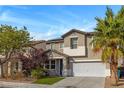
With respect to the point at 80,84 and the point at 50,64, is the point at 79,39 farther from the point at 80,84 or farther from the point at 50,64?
the point at 80,84

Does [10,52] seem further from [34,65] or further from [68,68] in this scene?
[68,68]

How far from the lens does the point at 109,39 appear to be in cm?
3022

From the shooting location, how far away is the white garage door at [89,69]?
41844mm

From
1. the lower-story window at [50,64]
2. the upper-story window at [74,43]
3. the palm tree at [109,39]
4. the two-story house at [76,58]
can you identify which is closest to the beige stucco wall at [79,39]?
the two-story house at [76,58]

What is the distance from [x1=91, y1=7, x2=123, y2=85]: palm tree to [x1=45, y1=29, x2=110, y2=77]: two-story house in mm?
10811

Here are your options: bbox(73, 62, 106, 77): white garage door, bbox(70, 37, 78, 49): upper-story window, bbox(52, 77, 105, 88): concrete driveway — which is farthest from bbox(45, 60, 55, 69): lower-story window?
bbox(52, 77, 105, 88): concrete driveway

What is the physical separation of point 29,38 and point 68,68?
6574 millimetres

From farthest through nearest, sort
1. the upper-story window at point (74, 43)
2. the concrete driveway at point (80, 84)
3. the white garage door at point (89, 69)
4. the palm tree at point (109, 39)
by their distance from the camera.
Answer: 1. the upper-story window at point (74, 43)
2. the white garage door at point (89, 69)
3. the concrete driveway at point (80, 84)
4. the palm tree at point (109, 39)

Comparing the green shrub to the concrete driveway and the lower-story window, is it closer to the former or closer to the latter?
the lower-story window

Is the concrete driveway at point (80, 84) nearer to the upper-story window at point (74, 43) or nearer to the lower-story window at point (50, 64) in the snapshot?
the lower-story window at point (50, 64)

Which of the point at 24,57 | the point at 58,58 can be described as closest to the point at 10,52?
the point at 24,57

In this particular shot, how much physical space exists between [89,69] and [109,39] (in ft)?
42.4

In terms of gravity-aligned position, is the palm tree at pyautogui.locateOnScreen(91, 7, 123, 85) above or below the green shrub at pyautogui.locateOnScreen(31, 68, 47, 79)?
above

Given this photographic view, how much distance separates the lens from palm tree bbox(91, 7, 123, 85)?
98.8ft
